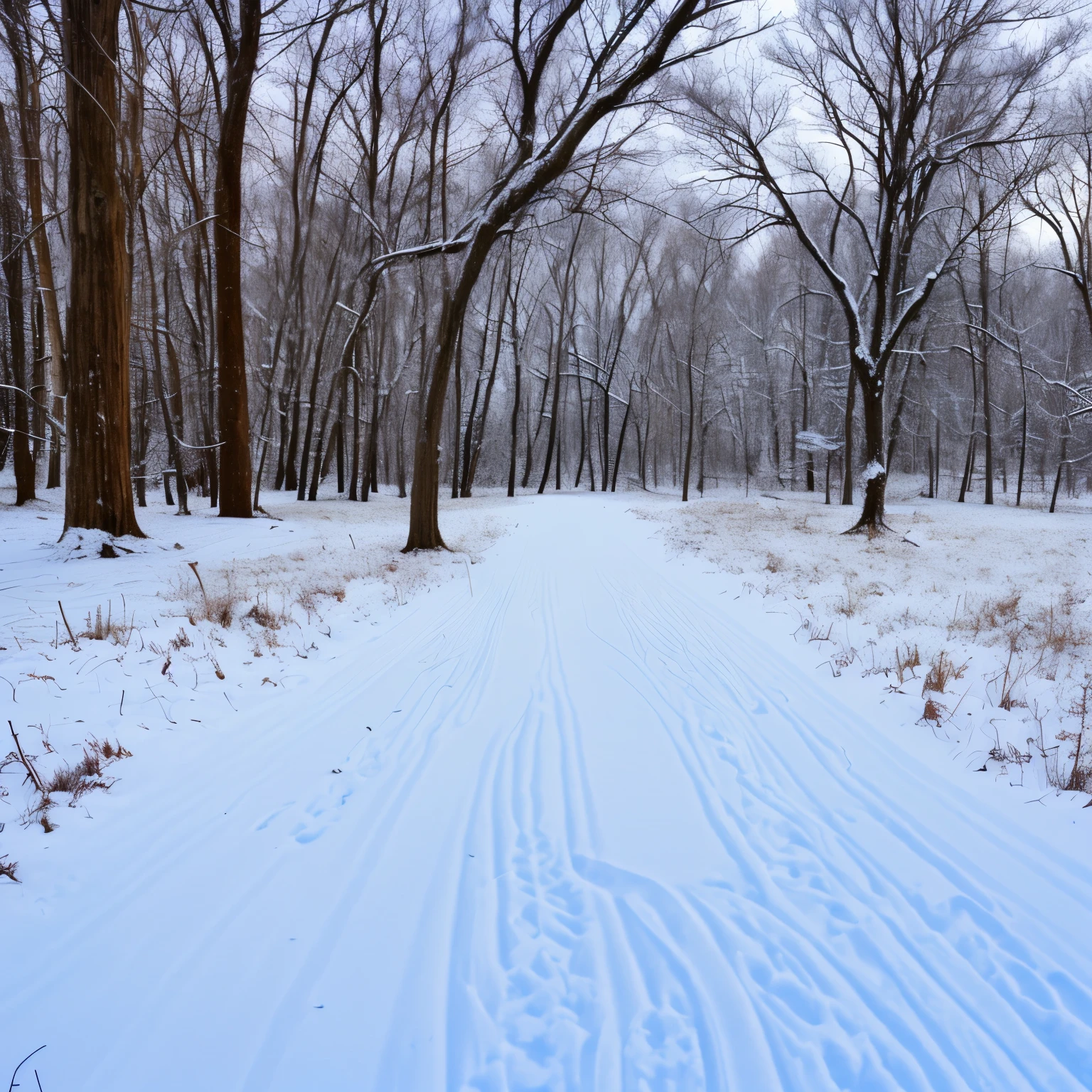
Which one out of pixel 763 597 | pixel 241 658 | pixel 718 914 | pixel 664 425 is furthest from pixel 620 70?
pixel 664 425

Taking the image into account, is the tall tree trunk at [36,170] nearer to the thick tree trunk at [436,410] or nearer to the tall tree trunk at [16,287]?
the tall tree trunk at [16,287]

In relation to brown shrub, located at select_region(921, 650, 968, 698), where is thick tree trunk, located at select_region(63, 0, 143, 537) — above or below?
above

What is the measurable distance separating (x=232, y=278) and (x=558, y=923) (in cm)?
1503

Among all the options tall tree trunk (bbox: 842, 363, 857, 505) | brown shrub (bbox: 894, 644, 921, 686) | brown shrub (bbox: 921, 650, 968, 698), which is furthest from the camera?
tall tree trunk (bbox: 842, 363, 857, 505)

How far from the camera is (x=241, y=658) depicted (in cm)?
455

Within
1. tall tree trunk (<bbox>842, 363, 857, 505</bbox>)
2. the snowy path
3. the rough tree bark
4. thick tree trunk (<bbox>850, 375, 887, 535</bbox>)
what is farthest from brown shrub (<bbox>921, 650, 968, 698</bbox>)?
tall tree trunk (<bbox>842, 363, 857, 505</bbox>)

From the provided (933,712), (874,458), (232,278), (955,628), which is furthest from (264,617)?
(874,458)

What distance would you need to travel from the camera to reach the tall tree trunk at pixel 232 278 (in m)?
12.3

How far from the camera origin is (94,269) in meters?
7.99

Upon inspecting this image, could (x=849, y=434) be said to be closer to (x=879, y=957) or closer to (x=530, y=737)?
(x=530, y=737)

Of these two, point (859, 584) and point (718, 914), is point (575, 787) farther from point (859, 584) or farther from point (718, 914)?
point (859, 584)

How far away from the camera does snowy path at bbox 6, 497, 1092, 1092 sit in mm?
1549

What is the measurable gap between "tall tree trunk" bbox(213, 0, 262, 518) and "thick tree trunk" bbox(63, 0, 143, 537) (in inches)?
161

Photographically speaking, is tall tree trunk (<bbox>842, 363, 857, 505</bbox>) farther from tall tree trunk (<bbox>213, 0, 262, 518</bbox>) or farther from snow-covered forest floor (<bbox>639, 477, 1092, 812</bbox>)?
tall tree trunk (<bbox>213, 0, 262, 518</bbox>)
